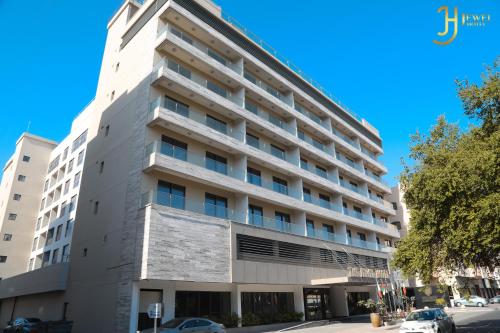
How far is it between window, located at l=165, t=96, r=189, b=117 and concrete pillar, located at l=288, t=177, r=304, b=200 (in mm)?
13663

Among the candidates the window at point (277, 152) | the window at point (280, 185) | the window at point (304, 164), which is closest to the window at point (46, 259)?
the window at point (280, 185)

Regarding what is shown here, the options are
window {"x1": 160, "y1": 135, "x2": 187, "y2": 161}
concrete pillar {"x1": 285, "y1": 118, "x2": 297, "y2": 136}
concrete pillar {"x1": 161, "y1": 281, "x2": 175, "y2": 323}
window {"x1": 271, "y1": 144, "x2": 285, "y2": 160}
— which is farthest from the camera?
concrete pillar {"x1": 285, "y1": 118, "x2": 297, "y2": 136}

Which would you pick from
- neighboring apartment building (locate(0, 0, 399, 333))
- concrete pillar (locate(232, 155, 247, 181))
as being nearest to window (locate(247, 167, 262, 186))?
neighboring apartment building (locate(0, 0, 399, 333))

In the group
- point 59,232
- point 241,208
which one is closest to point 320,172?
point 241,208

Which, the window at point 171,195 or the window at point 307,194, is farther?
the window at point 307,194

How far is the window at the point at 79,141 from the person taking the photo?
42469mm

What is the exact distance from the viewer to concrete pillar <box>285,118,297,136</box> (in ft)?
125

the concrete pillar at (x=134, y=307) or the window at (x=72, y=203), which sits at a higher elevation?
the window at (x=72, y=203)

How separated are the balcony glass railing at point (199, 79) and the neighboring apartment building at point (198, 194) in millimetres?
204

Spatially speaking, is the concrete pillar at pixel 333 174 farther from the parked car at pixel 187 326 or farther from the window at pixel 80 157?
the window at pixel 80 157

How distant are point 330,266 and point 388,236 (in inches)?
763

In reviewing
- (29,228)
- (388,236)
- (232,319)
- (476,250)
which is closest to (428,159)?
(476,250)

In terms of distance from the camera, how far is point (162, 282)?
23.4 metres

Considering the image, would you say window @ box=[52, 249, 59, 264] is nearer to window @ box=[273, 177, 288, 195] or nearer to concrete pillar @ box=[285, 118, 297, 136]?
window @ box=[273, 177, 288, 195]
